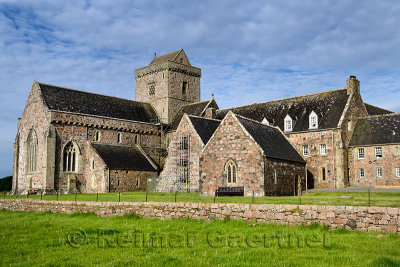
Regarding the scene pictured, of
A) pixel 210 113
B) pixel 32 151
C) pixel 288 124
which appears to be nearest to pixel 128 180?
pixel 32 151

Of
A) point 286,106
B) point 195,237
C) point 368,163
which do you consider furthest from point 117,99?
point 195,237

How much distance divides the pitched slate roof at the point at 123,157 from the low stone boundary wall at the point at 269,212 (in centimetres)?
2348

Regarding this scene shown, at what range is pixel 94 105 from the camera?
54875 mm

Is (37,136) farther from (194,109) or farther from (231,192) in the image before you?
(231,192)

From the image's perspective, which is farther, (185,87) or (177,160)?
(185,87)

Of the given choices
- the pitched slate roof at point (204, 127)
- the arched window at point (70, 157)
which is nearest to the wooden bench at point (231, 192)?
the pitched slate roof at point (204, 127)

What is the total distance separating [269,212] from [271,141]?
69.5 feet

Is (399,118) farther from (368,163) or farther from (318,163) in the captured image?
(318,163)

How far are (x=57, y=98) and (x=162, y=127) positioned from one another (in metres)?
15.5

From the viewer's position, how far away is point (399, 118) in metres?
43.4

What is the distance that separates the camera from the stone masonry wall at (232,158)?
33.9 metres

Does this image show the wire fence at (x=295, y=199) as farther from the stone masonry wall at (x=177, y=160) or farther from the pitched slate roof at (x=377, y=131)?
the pitched slate roof at (x=377, y=131)

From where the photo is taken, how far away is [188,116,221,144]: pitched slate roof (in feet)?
143

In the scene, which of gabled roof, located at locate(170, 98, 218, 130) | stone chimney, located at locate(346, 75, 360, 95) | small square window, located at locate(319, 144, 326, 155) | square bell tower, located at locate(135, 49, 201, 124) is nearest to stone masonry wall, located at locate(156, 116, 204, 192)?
gabled roof, located at locate(170, 98, 218, 130)
